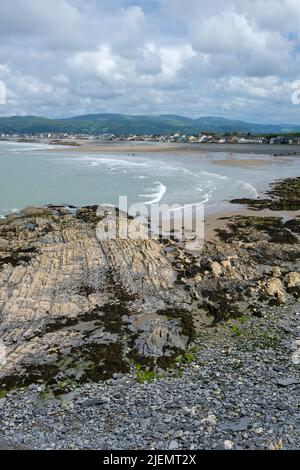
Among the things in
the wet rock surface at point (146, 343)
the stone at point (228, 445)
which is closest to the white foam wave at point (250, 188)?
the wet rock surface at point (146, 343)

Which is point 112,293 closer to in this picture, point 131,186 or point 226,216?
point 226,216

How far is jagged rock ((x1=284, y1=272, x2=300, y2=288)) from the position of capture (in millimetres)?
20362

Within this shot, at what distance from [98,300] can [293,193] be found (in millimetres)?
→ 33020

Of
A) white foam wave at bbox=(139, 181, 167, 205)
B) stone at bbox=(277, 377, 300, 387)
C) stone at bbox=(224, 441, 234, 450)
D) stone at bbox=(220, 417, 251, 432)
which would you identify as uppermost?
white foam wave at bbox=(139, 181, 167, 205)

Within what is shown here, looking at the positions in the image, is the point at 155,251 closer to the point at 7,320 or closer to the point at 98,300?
the point at 98,300

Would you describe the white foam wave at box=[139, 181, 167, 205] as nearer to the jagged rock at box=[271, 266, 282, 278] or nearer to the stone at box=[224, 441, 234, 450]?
the jagged rock at box=[271, 266, 282, 278]

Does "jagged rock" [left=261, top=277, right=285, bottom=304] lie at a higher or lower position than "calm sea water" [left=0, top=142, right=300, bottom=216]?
lower

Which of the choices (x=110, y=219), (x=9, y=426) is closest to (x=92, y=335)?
(x=9, y=426)

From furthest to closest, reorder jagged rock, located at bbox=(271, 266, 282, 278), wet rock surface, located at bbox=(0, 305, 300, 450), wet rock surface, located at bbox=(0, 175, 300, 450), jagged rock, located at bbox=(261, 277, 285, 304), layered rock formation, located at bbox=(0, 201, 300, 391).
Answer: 1. jagged rock, located at bbox=(271, 266, 282, 278)
2. jagged rock, located at bbox=(261, 277, 285, 304)
3. layered rock formation, located at bbox=(0, 201, 300, 391)
4. wet rock surface, located at bbox=(0, 175, 300, 450)
5. wet rock surface, located at bbox=(0, 305, 300, 450)

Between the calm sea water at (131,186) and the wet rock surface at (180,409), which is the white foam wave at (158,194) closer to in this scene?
the calm sea water at (131,186)

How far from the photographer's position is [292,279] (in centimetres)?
2062

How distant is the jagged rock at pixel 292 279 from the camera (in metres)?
20.4

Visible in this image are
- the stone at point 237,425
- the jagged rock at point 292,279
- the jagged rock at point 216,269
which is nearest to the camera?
the stone at point 237,425

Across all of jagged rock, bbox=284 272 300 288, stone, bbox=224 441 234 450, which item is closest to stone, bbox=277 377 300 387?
stone, bbox=224 441 234 450
